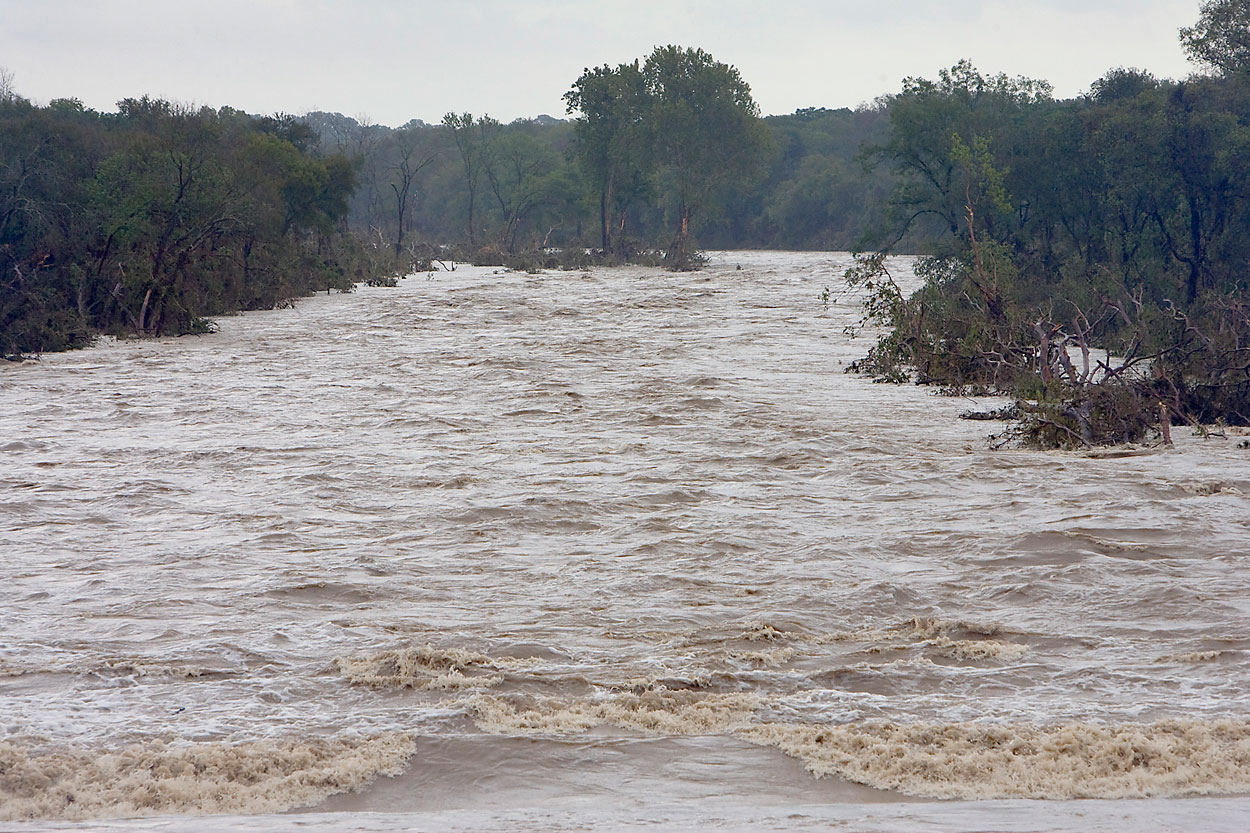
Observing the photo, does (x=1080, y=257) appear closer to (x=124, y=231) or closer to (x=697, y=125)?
(x=124, y=231)

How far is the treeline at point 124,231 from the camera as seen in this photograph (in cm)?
2220

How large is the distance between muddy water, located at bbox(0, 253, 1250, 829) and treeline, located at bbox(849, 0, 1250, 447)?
3.95ft

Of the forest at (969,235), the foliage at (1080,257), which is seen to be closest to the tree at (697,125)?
the forest at (969,235)

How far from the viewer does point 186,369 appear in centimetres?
1938

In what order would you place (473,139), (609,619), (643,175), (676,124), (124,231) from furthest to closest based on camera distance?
(473,139)
(643,175)
(676,124)
(124,231)
(609,619)

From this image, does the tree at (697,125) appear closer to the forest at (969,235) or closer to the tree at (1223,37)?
the forest at (969,235)

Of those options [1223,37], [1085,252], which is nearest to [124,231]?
[1085,252]

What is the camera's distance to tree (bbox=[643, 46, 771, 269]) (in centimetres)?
5803

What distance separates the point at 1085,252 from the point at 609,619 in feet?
90.2

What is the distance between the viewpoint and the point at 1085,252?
31.2m

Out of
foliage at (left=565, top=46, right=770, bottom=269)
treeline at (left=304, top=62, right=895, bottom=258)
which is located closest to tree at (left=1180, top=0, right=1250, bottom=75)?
treeline at (left=304, top=62, right=895, bottom=258)

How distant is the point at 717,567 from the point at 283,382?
36.7 feet

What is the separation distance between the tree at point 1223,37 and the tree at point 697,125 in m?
28.6

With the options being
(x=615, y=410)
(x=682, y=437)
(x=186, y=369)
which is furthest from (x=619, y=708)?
(x=186, y=369)
